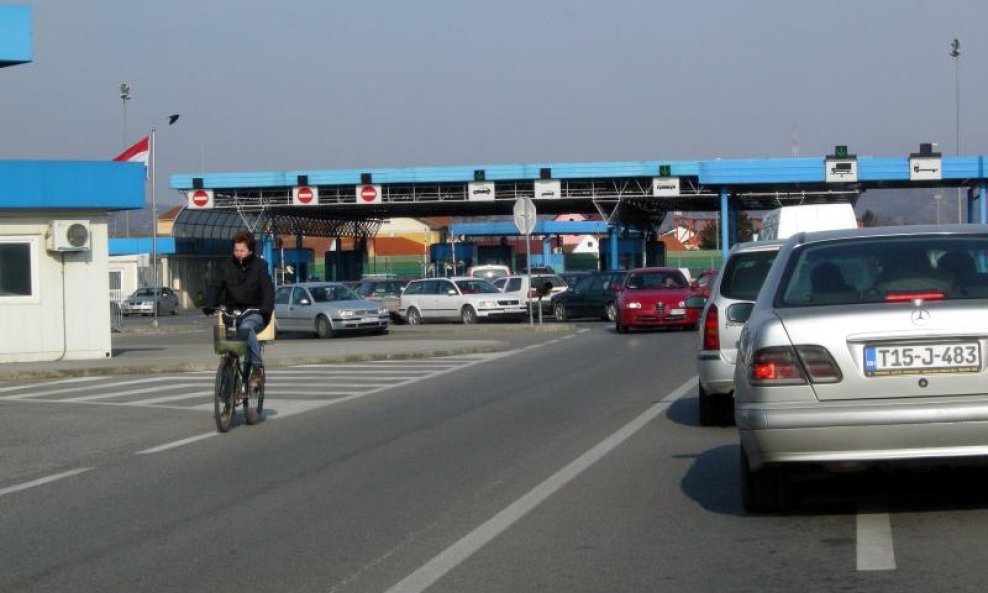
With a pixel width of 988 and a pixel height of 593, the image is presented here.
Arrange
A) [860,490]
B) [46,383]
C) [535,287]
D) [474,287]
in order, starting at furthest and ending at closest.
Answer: [535,287]
[474,287]
[46,383]
[860,490]

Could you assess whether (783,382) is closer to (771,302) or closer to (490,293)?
(771,302)

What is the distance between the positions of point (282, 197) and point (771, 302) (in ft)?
185

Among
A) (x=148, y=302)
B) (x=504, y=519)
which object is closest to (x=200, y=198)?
(x=148, y=302)

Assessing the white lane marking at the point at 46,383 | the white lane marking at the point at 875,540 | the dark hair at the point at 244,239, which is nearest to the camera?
the white lane marking at the point at 875,540

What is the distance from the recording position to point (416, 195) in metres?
62.3

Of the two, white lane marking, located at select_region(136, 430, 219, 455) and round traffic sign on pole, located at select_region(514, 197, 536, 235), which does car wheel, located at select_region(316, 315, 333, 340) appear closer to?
round traffic sign on pole, located at select_region(514, 197, 536, 235)

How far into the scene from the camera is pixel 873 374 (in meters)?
7.04

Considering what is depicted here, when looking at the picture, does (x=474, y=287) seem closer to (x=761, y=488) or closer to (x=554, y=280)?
(x=554, y=280)

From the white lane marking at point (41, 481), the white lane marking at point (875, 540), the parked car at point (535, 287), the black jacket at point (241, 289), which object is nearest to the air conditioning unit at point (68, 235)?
the black jacket at point (241, 289)

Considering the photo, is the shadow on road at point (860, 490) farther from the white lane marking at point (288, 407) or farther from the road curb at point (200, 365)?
the road curb at point (200, 365)

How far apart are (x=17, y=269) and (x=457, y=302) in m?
17.6

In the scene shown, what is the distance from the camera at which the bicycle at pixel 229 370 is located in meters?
12.9

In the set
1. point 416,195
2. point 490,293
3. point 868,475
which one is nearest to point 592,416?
point 868,475

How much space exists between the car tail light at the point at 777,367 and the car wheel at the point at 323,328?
2603 cm
